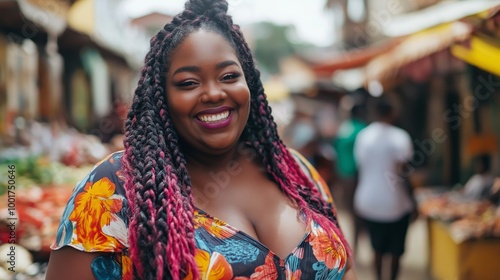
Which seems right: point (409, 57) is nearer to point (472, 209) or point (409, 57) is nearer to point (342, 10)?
point (472, 209)

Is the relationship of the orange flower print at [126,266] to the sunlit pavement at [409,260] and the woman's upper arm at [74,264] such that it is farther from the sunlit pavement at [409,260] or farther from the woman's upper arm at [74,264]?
the sunlit pavement at [409,260]

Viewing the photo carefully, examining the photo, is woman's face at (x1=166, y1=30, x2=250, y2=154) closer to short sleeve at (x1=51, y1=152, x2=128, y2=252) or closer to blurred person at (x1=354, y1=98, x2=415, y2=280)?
short sleeve at (x1=51, y1=152, x2=128, y2=252)

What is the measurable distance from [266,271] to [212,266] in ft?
0.58

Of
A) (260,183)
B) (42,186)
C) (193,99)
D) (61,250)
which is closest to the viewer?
(61,250)

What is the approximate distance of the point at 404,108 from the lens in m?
13.0

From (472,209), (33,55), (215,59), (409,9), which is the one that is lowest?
(472,209)

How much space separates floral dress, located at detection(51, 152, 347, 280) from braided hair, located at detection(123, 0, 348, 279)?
0.11 ft

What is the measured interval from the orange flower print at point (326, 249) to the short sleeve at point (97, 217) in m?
0.61

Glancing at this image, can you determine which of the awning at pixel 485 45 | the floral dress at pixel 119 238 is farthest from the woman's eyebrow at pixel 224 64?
the awning at pixel 485 45

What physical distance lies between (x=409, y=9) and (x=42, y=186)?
12.0 metres

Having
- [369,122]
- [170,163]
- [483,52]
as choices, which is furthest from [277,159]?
[369,122]

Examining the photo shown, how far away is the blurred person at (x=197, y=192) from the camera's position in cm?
168

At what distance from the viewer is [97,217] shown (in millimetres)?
1687

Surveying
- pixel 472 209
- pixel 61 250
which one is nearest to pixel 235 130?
pixel 61 250
